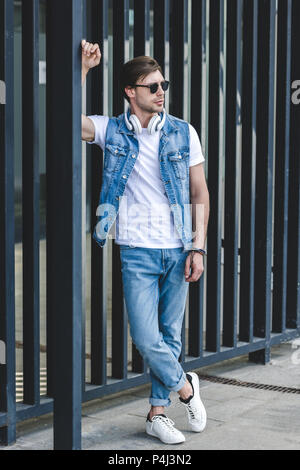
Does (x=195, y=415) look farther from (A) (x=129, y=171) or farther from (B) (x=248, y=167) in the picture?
(B) (x=248, y=167)

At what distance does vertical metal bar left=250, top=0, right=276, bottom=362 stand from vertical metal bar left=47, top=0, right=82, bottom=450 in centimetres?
300

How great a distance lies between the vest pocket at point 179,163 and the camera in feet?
13.2

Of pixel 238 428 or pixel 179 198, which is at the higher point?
pixel 179 198

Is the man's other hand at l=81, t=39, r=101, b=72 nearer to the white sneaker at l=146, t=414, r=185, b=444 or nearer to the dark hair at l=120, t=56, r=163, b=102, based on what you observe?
the dark hair at l=120, t=56, r=163, b=102

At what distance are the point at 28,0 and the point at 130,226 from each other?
1.26 m

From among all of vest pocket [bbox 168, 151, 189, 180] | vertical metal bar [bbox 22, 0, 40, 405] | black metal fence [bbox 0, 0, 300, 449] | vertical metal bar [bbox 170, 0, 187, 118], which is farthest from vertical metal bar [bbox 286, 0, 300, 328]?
vertical metal bar [bbox 22, 0, 40, 405]

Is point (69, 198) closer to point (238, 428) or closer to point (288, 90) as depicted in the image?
point (238, 428)

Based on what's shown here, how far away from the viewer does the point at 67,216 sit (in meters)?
3.11

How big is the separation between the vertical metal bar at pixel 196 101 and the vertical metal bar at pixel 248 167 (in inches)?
22.6

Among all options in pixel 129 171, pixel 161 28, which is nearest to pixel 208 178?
pixel 161 28

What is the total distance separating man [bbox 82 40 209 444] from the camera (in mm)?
4000

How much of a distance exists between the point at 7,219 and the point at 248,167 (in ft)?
7.53
